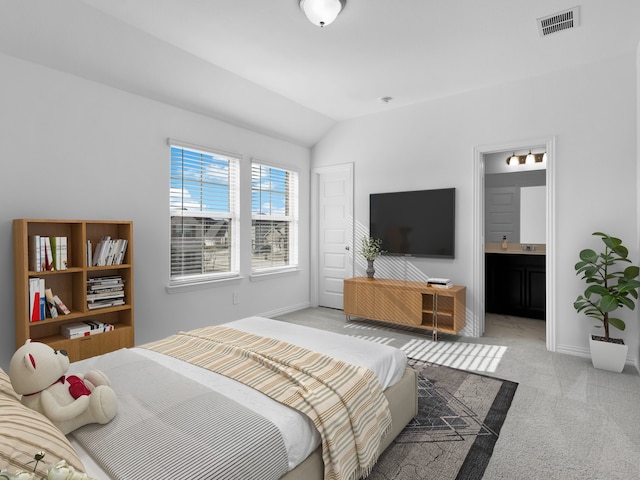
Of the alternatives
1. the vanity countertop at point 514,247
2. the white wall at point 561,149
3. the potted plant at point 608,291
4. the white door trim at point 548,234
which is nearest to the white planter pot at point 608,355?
the potted plant at point 608,291

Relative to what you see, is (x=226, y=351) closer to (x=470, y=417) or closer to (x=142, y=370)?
(x=142, y=370)

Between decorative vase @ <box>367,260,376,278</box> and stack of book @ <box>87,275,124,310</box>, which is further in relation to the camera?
decorative vase @ <box>367,260,376,278</box>

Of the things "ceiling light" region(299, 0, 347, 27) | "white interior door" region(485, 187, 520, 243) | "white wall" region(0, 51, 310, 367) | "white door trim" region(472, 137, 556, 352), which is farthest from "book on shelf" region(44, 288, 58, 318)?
"white interior door" region(485, 187, 520, 243)

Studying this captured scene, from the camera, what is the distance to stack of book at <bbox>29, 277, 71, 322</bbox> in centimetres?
260

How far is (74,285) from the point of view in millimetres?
2992

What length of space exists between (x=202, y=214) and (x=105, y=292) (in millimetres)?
1383

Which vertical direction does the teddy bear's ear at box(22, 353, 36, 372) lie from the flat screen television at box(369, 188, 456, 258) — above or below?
below

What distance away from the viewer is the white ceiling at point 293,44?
2.57 meters

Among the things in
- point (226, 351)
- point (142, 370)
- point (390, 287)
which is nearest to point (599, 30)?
point (390, 287)

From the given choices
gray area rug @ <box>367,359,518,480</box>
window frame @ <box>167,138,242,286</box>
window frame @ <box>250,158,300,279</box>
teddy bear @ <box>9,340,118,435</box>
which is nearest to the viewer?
teddy bear @ <box>9,340,118,435</box>

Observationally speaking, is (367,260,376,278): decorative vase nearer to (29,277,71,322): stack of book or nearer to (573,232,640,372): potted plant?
(573,232,640,372): potted plant

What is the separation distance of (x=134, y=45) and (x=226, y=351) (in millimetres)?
2625

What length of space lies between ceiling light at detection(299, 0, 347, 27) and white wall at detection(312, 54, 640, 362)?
89.3 inches

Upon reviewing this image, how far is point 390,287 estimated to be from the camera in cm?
426
